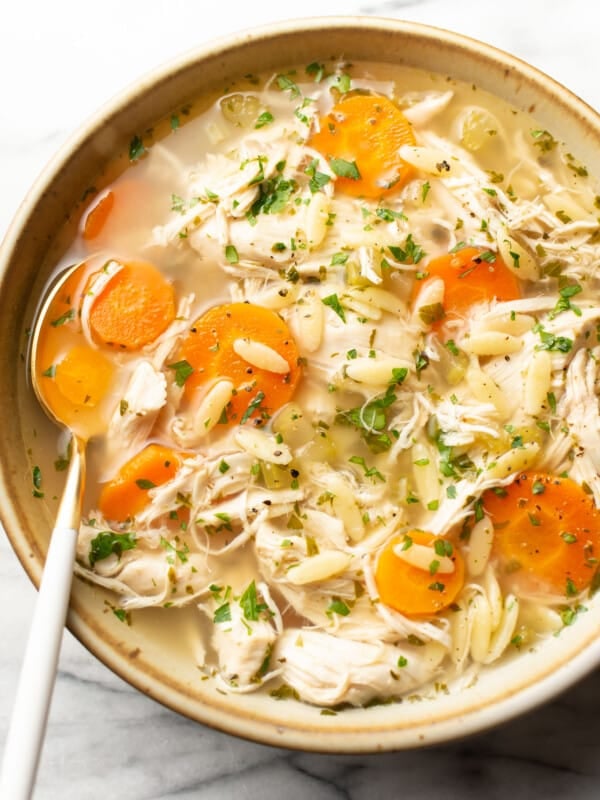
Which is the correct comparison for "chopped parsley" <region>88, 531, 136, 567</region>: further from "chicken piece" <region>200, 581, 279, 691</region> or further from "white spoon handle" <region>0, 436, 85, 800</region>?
"chicken piece" <region>200, 581, 279, 691</region>

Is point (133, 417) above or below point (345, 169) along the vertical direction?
below

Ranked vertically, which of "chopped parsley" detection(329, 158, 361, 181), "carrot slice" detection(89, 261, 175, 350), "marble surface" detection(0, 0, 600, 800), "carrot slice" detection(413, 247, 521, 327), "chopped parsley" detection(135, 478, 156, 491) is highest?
"chopped parsley" detection(329, 158, 361, 181)

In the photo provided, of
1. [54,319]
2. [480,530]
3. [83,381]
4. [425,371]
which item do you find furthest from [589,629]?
[54,319]

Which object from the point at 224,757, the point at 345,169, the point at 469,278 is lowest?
the point at 224,757

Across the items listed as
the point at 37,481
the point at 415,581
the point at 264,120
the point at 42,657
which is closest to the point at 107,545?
the point at 37,481

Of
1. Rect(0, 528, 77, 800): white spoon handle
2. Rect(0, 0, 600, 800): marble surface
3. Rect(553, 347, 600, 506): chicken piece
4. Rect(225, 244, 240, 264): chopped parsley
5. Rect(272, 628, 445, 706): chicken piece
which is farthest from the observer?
Rect(0, 0, 600, 800): marble surface

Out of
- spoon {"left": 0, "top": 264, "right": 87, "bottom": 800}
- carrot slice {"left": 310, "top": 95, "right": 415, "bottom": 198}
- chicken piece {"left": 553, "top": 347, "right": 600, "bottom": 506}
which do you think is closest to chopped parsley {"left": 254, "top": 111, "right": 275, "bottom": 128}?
carrot slice {"left": 310, "top": 95, "right": 415, "bottom": 198}

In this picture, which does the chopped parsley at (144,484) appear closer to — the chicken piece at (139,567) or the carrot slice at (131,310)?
the chicken piece at (139,567)

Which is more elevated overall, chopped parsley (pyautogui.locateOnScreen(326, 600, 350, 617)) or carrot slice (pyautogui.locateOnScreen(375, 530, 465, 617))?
carrot slice (pyautogui.locateOnScreen(375, 530, 465, 617))

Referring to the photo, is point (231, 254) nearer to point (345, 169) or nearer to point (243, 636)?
point (345, 169)
